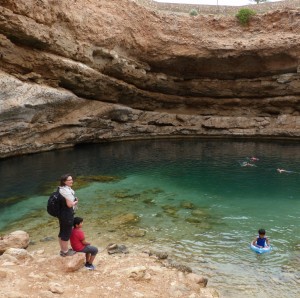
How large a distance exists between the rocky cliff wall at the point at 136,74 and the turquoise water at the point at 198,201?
378cm

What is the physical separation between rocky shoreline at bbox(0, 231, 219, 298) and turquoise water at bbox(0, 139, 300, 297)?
1.20 meters

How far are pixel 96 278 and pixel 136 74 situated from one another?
94.8 feet

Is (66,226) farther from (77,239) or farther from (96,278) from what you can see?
(96,278)

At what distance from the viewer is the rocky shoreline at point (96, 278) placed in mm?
7664

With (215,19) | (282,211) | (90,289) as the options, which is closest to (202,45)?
(215,19)

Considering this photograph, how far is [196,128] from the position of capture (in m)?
41.7

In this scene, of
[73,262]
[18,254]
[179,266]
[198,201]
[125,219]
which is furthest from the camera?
[198,201]

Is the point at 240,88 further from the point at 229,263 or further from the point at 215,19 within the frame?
the point at 229,263

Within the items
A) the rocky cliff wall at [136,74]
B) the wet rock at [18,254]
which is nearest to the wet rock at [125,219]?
the wet rock at [18,254]

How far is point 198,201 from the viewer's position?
18.9m

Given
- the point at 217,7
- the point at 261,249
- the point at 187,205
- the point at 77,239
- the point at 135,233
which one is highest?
the point at 217,7

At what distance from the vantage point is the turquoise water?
1145 centimetres

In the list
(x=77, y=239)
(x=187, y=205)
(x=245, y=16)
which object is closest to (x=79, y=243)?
(x=77, y=239)

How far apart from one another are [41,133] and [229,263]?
24.8 metres
